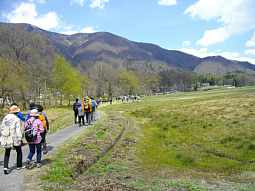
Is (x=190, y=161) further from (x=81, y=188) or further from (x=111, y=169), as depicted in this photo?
(x=81, y=188)

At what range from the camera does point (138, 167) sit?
15898 mm

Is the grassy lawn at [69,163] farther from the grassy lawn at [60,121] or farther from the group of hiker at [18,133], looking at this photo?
the grassy lawn at [60,121]

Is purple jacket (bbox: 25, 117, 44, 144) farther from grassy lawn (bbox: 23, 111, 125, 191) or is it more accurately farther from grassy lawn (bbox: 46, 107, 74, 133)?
grassy lawn (bbox: 46, 107, 74, 133)

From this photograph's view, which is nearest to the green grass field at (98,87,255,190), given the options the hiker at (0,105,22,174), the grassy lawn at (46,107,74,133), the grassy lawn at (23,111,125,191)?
the grassy lawn at (23,111,125,191)

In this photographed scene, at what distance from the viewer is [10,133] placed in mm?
11883

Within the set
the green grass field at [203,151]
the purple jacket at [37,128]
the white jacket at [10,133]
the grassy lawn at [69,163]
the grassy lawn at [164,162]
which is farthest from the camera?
the green grass field at [203,151]

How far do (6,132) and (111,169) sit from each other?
5049 mm

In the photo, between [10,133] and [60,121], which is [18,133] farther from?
[60,121]

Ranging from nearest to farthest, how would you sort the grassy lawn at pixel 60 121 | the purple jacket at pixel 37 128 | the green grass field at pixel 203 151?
the purple jacket at pixel 37 128, the green grass field at pixel 203 151, the grassy lawn at pixel 60 121

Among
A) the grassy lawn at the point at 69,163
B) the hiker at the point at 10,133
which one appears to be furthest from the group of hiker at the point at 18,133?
the grassy lawn at the point at 69,163

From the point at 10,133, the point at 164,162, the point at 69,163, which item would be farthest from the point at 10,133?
the point at 164,162

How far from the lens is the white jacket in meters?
11.9

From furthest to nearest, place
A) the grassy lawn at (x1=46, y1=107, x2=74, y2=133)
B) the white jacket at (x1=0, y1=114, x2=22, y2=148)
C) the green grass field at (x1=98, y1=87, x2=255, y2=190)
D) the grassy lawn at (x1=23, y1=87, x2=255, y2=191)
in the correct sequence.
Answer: the grassy lawn at (x1=46, y1=107, x2=74, y2=133)
the green grass field at (x1=98, y1=87, x2=255, y2=190)
the grassy lawn at (x1=23, y1=87, x2=255, y2=191)
the white jacket at (x1=0, y1=114, x2=22, y2=148)

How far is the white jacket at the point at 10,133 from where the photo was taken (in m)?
11.9
